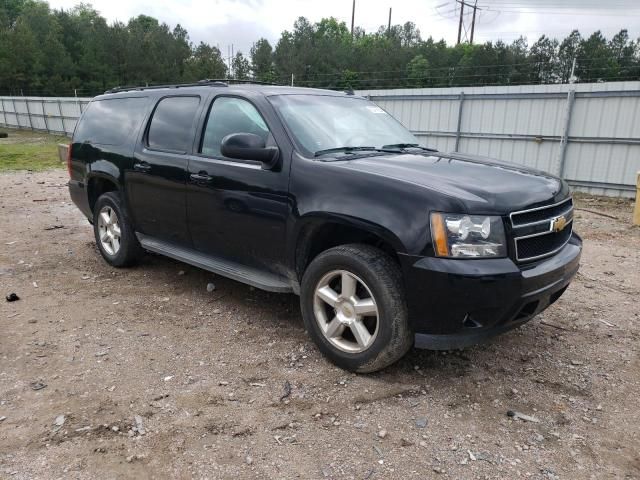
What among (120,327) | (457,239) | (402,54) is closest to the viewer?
(457,239)

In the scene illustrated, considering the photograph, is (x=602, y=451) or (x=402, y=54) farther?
(x=402, y=54)

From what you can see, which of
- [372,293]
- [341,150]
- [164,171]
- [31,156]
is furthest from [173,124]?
[31,156]

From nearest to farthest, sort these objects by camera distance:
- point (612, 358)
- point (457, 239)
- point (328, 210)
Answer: point (457, 239) → point (328, 210) → point (612, 358)

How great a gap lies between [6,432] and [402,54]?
61.7 meters

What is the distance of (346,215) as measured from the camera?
3.15 metres

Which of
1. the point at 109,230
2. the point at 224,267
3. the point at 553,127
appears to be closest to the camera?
the point at 224,267

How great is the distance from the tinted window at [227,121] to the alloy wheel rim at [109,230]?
1699 mm

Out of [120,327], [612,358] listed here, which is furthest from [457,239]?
[120,327]

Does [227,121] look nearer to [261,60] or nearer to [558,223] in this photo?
[558,223]

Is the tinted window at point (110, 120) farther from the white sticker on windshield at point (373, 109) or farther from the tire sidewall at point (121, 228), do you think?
the white sticker on windshield at point (373, 109)

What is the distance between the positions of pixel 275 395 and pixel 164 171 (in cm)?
230

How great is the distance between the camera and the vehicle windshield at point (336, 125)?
3.71 metres

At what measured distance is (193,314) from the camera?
14.2 ft

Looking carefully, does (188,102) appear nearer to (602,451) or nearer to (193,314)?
(193,314)
